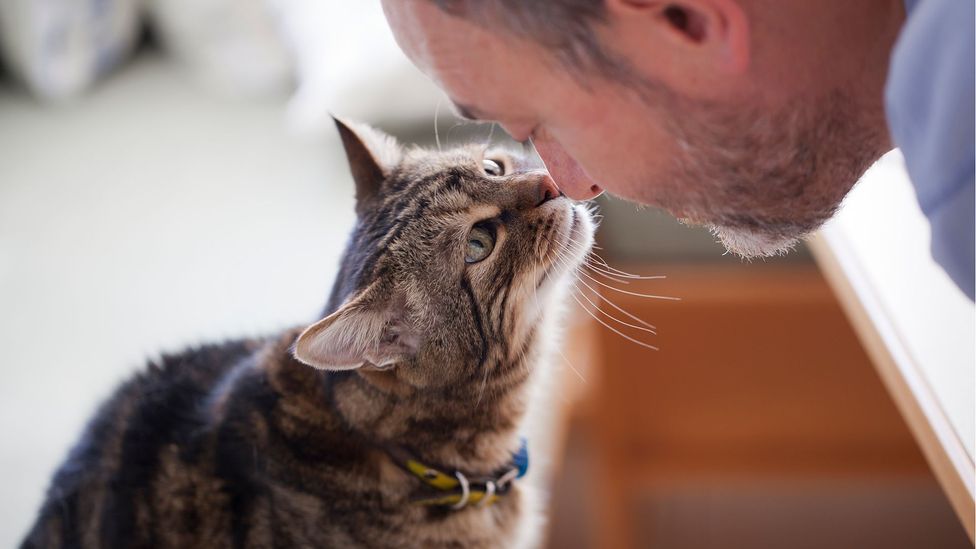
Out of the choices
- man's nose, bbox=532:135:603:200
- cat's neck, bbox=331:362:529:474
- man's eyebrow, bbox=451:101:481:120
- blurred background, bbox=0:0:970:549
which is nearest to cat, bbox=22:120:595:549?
cat's neck, bbox=331:362:529:474

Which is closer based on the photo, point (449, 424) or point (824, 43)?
point (824, 43)

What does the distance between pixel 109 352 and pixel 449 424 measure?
757mm

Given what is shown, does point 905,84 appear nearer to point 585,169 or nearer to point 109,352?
point 585,169

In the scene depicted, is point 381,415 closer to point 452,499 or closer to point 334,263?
point 452,499

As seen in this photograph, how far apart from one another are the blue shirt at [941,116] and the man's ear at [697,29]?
122mm

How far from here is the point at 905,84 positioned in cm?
66

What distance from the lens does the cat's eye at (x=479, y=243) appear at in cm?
113

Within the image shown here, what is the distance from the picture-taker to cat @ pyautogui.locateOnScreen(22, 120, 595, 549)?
1.09m

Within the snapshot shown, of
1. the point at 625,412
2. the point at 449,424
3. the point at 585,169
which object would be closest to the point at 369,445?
the point at 449,424

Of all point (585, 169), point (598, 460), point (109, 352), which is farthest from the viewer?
point (598, 460)

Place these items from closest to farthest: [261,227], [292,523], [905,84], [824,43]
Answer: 1. [905,84]
2. [824,43]
3. [292,523]
4. [261,227]

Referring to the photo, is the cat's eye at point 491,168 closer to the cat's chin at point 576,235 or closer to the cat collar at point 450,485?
the cat's chin at point 576,235

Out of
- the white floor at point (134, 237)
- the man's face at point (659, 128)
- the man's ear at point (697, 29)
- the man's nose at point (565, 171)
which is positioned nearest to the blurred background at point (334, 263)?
the white floor at point (134, 237)

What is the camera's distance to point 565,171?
957 millimetres
